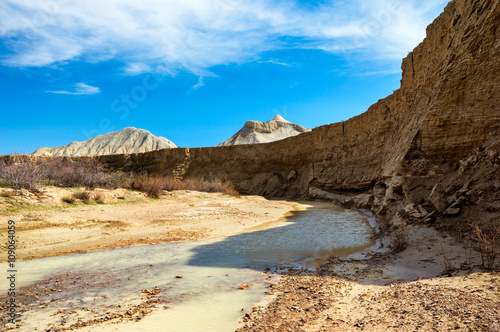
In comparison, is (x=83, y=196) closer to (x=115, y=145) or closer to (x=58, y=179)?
(x=58, y=179)

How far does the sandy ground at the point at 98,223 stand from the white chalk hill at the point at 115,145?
5908 cm

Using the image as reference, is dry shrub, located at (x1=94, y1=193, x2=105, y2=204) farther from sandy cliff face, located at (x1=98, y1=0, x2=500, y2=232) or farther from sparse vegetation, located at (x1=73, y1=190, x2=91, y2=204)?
sandy cliff face, located at (x1=98, y1=0, x2=500, y2=232)

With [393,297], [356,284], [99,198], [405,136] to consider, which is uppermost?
[405,136]

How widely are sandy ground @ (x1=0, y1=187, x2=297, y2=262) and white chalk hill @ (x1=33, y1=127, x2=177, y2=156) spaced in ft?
194

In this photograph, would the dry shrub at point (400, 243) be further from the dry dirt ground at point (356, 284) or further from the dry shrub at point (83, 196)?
the dry shrub at point (83, 196)

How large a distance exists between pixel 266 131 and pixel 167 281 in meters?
64.5

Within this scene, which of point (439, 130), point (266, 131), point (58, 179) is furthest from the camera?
point (266, 131)

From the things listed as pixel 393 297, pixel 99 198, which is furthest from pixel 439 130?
pixel 99 198

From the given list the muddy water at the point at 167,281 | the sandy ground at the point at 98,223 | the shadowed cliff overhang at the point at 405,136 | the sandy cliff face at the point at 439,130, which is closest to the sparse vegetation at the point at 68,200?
→ the sandy ground at the point at 98,223

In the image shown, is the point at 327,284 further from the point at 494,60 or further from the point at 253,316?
the point at 494,60

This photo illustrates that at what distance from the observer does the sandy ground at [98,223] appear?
7320mm

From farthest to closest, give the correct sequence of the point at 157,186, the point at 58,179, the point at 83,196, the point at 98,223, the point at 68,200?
the point at 157,186 < the point at 58,179 < the point at 83,196 < the point at 68,200 < the point at 98,223

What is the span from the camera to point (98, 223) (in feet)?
30.3

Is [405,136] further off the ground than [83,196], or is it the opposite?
[405,136]
